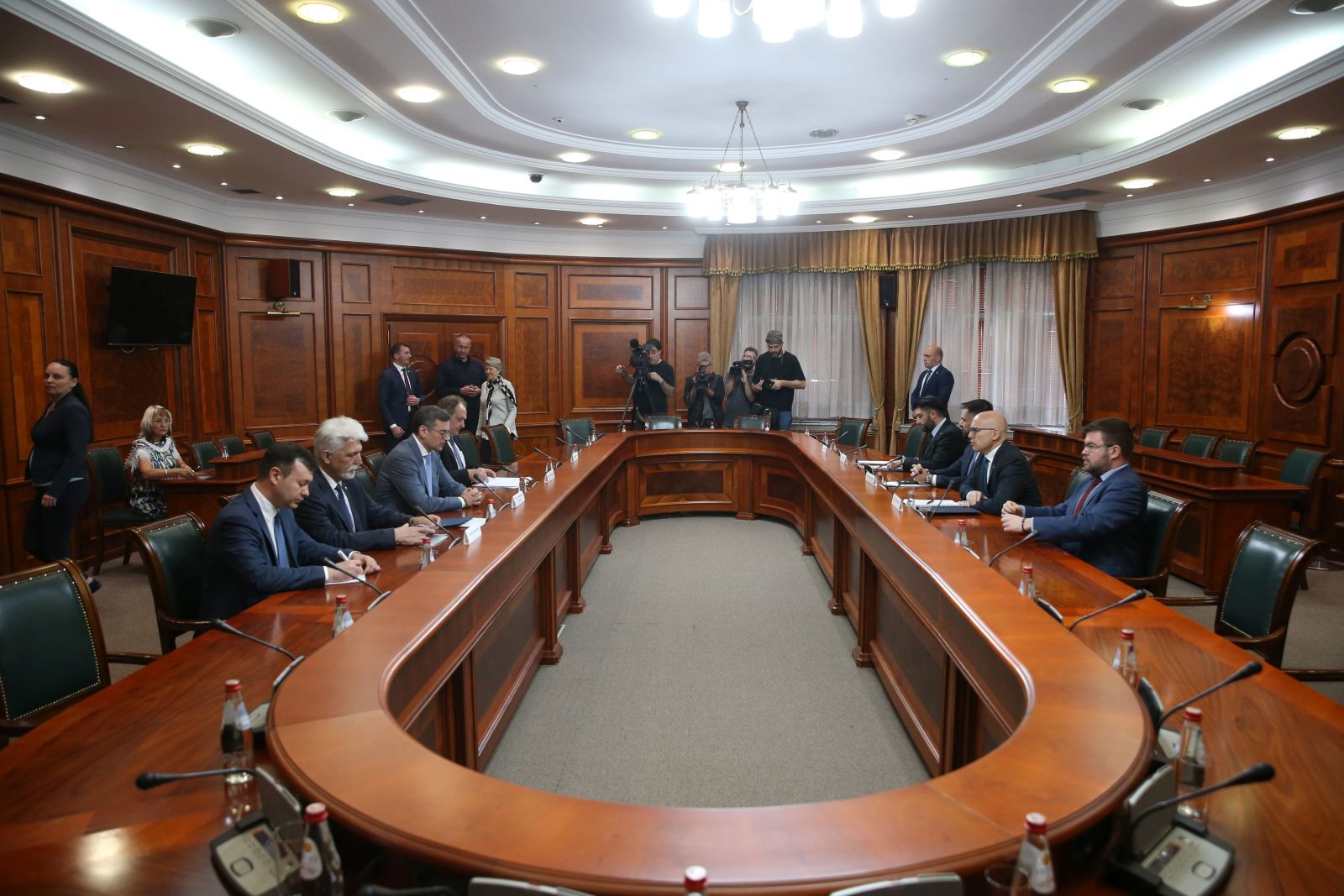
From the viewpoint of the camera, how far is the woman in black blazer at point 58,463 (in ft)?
15.4

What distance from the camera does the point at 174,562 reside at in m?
2.94

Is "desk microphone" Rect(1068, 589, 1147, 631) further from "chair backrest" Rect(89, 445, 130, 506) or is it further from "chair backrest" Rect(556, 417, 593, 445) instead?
"chair backrest" Rect(89, 445, 130, 506)

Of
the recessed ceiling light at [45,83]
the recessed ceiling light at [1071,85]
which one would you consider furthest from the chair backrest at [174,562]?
the recessed ceiling light at [1071,85]

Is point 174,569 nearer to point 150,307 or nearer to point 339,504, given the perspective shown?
point 339,504

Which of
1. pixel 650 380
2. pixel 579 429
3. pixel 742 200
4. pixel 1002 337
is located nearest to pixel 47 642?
pixel 742 200

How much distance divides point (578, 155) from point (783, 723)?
5.41 m

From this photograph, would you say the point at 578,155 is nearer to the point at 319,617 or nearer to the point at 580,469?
the point at 580,469

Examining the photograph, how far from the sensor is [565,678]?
3920 millimetres

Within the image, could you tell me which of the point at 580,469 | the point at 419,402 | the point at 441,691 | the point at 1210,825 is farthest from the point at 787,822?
the point at 419,402

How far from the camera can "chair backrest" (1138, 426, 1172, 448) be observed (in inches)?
267

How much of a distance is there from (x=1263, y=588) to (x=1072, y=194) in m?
5.66

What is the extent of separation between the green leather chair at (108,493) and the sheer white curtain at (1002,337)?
7143 mm

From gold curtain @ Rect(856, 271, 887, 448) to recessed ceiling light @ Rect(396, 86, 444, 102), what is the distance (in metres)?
5.13

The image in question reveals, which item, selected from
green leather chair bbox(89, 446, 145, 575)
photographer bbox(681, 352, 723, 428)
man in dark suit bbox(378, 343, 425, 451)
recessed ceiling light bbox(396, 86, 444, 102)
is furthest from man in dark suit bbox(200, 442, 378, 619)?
photographer bbox(681, 352, 723, 428)
